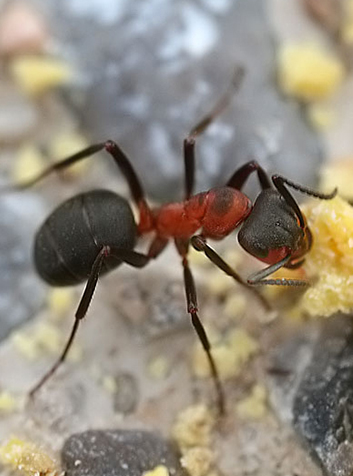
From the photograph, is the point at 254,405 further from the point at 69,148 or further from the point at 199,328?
the point at 69,148

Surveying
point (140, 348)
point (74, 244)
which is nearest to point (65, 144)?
point (74, 244)

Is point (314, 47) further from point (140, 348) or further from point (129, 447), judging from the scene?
point (129, 447)

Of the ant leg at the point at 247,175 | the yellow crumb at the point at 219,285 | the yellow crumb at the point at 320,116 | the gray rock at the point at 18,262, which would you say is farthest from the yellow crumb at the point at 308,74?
the gray rock at the point at 18,262

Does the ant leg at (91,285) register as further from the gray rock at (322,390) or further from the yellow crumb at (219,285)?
the gray rock at (322,390)

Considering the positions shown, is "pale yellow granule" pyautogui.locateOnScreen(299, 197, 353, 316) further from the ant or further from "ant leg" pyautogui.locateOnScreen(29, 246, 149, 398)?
"ant leg" pyautogui.locateOnScreen(29, 246, 149, 398)

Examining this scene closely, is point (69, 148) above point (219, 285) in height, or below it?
above

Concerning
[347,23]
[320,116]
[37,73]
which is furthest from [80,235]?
[347,23]
